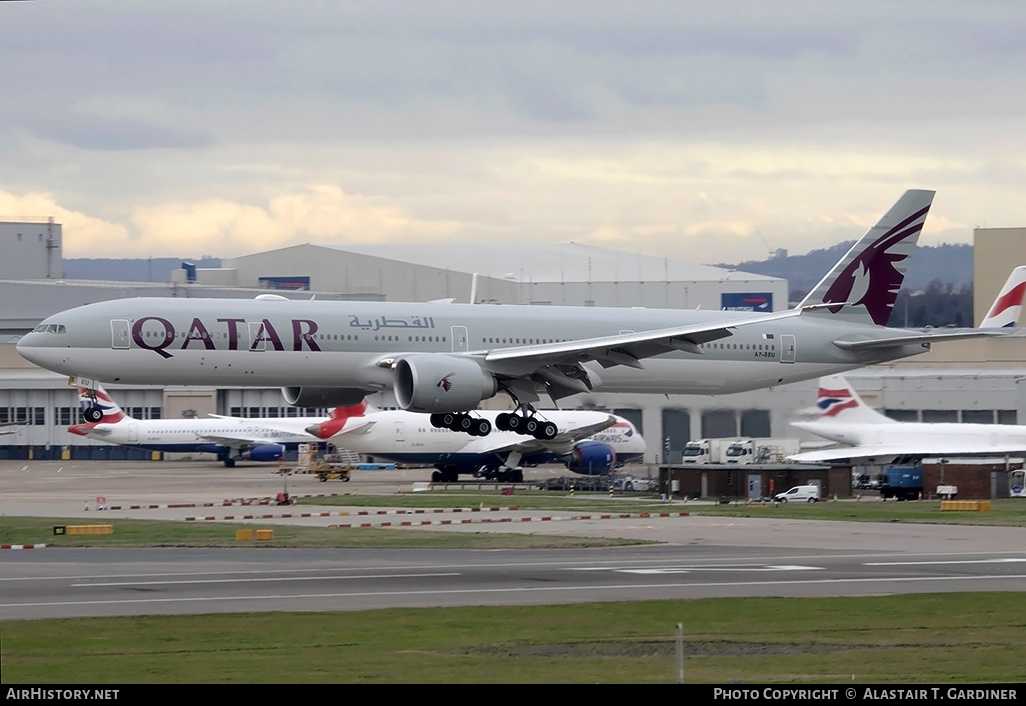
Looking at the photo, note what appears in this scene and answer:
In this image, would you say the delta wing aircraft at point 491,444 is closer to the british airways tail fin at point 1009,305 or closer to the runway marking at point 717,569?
the british airways tail fin at point 1009,305

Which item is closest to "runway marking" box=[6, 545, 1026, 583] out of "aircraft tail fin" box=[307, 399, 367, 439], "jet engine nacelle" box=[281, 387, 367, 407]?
"jet engine nacelle" box=[281, 387, 367, 407]

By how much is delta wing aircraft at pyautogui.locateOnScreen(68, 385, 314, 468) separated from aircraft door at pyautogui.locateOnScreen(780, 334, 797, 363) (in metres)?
47.3

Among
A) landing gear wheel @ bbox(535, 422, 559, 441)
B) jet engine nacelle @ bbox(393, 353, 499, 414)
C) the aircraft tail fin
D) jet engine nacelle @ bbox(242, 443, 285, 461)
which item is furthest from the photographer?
jet engine nacelle @ bbox(242, 443, 285, 461)

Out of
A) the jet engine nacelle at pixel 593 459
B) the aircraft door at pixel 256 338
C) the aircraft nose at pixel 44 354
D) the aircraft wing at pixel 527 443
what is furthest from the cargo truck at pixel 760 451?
the aircraft nose at pixel 44 354

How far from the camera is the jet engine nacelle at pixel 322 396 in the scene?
48.0 meters

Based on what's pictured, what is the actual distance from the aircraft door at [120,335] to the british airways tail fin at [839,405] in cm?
3486

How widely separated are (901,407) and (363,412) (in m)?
31.9

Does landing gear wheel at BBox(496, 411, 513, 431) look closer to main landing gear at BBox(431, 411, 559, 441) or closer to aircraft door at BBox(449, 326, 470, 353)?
main landing gear at BBox(431, 411, 559, 441)

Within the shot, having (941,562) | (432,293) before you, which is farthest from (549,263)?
(941,562)

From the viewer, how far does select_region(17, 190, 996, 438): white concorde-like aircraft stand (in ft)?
143

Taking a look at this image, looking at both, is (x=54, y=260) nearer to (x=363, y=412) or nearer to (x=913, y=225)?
(x=363, y=412)

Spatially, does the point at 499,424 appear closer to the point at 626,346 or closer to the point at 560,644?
the point at 626,346

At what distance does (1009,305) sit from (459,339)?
2789 centimetres

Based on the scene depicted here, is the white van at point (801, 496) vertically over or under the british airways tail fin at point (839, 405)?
under
